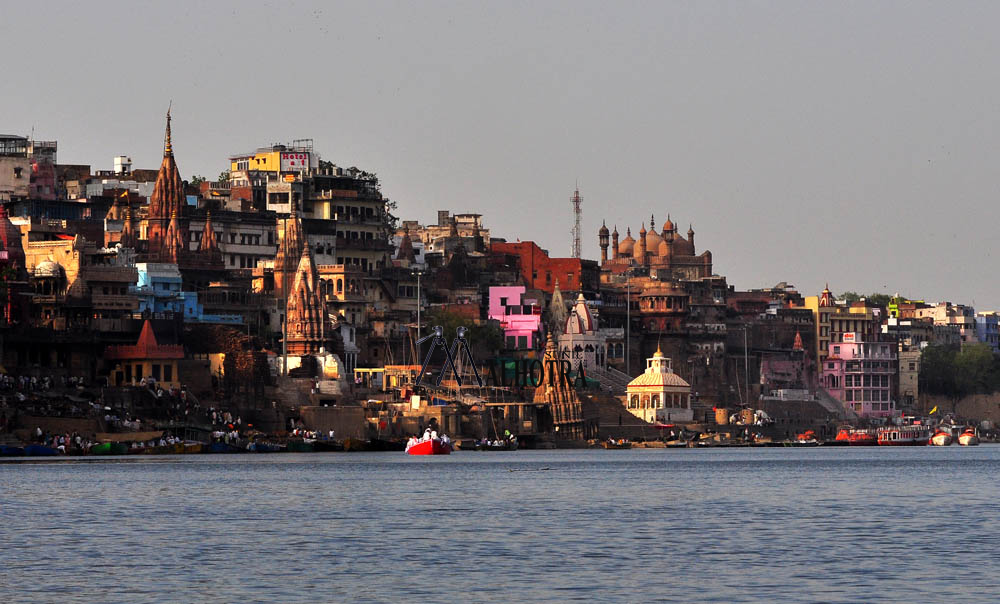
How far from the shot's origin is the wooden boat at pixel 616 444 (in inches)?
6422

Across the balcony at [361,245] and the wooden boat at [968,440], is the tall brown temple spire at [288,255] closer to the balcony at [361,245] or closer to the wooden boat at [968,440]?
the balcony at [361,245]

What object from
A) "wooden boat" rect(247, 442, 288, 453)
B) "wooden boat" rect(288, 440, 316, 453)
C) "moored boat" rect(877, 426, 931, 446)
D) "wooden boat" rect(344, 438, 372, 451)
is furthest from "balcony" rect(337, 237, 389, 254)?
"moored boat" rect(877, 426, 931, 446)

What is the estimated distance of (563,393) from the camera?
158 m

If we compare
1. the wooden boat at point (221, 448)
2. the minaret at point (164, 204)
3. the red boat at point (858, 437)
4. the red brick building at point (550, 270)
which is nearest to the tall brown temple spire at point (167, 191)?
the minaret at point (164, 204)

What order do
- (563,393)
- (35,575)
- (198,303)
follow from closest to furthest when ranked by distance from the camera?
(35,575), (198,303), (563,393)

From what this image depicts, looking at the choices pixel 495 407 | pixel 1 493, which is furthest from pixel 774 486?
A: pixel 495 407

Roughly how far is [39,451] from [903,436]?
9984 cm

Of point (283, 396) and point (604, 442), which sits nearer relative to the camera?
point (283, 396)

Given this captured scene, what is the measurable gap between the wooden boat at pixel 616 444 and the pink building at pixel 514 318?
18.4 metres

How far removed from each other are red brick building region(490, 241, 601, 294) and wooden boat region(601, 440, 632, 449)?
31171 millimetres

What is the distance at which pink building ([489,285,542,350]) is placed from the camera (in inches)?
7126

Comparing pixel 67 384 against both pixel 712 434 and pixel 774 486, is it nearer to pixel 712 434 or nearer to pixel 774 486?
pixel 774 486

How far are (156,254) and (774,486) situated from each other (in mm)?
75023

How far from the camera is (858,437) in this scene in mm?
190750
